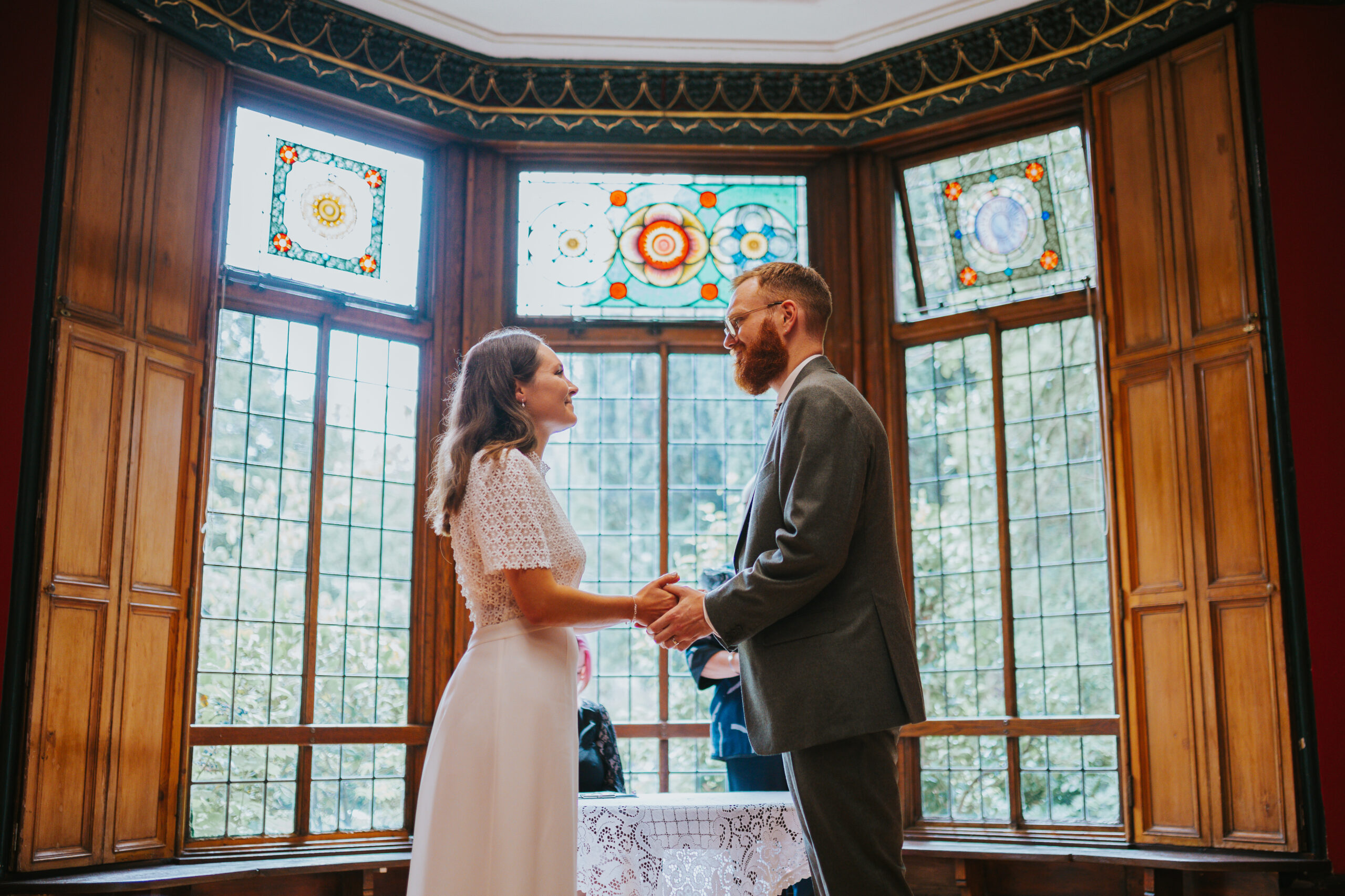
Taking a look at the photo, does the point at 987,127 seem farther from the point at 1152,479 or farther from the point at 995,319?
the point at 1152,479

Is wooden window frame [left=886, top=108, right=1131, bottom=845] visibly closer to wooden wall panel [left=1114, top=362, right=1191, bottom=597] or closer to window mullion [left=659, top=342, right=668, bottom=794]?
wooden wall panel [left=1114, top=362, right=1191, bottom=597]

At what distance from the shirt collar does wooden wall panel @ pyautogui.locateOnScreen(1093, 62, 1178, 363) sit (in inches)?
113

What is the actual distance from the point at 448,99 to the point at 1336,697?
4692 millimetres

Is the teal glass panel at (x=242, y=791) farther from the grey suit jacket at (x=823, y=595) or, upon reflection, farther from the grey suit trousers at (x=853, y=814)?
the grey suit trousers at (x=853, y=814)

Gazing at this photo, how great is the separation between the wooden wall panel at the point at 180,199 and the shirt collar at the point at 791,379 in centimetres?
299

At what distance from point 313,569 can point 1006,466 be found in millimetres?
3244

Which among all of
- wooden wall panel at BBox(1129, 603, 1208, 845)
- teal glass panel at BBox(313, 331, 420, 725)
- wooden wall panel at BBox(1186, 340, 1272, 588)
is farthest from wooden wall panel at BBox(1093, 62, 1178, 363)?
teal glass panel at BBox(313, 331, 420, 725)

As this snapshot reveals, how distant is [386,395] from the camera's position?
546 centimetres

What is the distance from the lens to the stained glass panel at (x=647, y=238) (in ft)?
19.2

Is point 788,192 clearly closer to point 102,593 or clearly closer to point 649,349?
point 649,349

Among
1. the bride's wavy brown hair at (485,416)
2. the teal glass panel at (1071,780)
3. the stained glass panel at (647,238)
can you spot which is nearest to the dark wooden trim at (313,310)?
the stained glass panel at (647,238)

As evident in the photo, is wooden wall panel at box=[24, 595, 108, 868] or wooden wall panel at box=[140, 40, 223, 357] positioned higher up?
wooden wall panel at box=[140, 40, 223, 357]

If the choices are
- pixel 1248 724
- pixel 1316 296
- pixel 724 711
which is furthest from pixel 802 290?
pixel 1248 724

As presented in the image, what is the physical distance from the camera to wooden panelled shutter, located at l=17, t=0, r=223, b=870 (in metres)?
4.11
